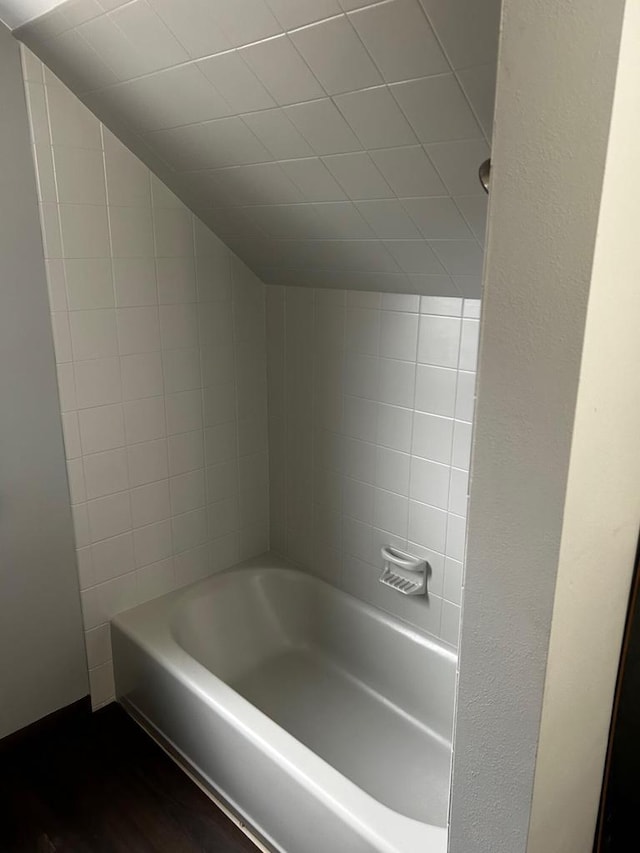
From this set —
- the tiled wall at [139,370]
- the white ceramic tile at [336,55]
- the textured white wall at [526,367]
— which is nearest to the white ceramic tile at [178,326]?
the tiled wall at [139,370]

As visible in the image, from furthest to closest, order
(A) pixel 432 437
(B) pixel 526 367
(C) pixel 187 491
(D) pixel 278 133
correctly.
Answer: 1. (C) pixel 187 491
2. (A) pixel 432 437
3. (D) pixel 278 133
4. (B) pixel 526 367

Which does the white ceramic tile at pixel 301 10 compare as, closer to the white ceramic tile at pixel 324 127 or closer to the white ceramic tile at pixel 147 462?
the white ceramic tile at pixel 324 127

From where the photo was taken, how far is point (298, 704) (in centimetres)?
229

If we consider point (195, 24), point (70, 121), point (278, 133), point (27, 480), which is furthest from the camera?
point (27, 480)

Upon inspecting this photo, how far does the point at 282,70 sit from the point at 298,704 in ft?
6.54

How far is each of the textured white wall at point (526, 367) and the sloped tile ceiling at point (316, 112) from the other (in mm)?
400

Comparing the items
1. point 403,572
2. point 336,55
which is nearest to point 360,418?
point 403,572

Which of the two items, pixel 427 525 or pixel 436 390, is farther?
pixel 427 525

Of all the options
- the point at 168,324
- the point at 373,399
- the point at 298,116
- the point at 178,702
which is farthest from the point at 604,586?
the point at 168,324

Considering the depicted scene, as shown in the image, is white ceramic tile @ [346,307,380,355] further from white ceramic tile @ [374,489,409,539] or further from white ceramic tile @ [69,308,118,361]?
white ceramic tile @ [69,308,118,361]

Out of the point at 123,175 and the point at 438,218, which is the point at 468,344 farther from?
the point at 123,175

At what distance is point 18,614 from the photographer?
2.02 m

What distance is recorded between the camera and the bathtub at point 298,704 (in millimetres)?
1608

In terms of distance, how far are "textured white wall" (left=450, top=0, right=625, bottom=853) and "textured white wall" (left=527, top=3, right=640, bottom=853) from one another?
17 mm
